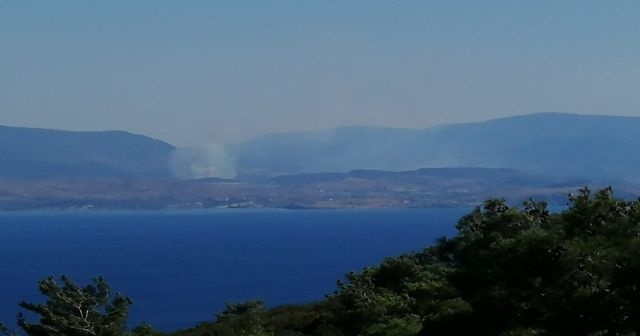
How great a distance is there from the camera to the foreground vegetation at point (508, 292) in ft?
49.8

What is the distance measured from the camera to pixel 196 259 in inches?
4353

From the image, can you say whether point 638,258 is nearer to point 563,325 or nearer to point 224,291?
point 563,325

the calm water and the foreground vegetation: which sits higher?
the foreground vegetation

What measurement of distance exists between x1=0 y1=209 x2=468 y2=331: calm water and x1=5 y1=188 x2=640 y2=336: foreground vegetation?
39530 millimetres

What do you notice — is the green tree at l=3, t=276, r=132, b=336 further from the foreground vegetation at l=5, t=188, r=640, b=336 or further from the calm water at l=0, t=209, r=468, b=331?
the calm water at l=0, t=209, r=468, b=331

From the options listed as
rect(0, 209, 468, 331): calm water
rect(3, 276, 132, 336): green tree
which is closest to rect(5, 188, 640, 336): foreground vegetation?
rect(3, 276, 132, 336): green tree

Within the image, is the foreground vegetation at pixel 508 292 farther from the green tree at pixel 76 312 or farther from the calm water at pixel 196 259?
the calm water at pixel 196 259

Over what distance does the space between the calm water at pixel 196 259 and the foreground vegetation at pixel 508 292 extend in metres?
39.5

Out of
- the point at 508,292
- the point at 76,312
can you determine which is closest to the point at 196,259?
the point at 76,312

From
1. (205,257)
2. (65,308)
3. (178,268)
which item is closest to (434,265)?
(65,308)

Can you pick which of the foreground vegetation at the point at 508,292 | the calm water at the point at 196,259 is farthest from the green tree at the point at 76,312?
the calm water at the point at 196,259

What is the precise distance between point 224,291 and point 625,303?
222ft

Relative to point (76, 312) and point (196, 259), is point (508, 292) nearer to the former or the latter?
point (76, 312)

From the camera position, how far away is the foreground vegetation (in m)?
15.2
